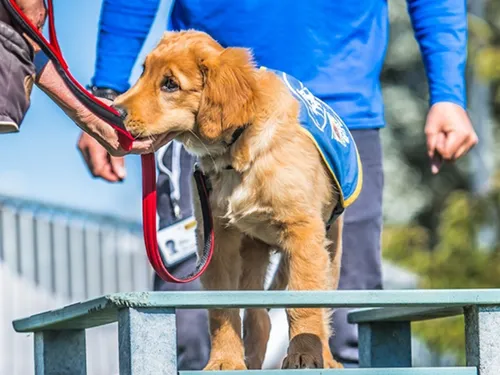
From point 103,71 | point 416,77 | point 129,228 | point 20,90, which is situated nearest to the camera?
point 20,90

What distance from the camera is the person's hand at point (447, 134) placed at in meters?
5.19

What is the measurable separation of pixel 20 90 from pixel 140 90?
1.29 ft

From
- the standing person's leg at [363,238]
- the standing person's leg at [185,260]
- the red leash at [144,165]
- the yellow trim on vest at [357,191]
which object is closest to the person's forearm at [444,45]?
the standing person's leg at [363,238]

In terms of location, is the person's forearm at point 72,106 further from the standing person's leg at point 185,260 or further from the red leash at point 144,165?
the standing person's leg at point 185,260

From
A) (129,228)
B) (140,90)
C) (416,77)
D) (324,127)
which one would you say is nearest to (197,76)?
(140,90)

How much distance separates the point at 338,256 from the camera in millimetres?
4766

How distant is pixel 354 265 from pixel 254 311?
0.67 meters

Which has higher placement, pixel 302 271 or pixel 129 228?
pixel 129 228

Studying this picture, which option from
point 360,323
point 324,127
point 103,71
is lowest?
point 360,323

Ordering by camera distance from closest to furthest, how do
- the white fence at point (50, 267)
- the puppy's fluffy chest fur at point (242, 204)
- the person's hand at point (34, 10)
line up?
the puppy's fluffy chest fur at point (242, 204), the person's hand at point (34, 10), the white fence at point (50, 267)

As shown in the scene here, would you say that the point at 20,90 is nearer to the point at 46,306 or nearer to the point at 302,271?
the point at 302,271

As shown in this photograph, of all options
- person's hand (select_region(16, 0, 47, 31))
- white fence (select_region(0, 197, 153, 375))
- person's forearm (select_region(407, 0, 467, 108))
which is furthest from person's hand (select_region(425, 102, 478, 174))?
white fence (select_region(0, 197, 153, 375))

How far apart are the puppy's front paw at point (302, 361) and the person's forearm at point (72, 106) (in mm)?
981

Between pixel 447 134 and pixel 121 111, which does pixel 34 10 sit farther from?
pixel 447 134
